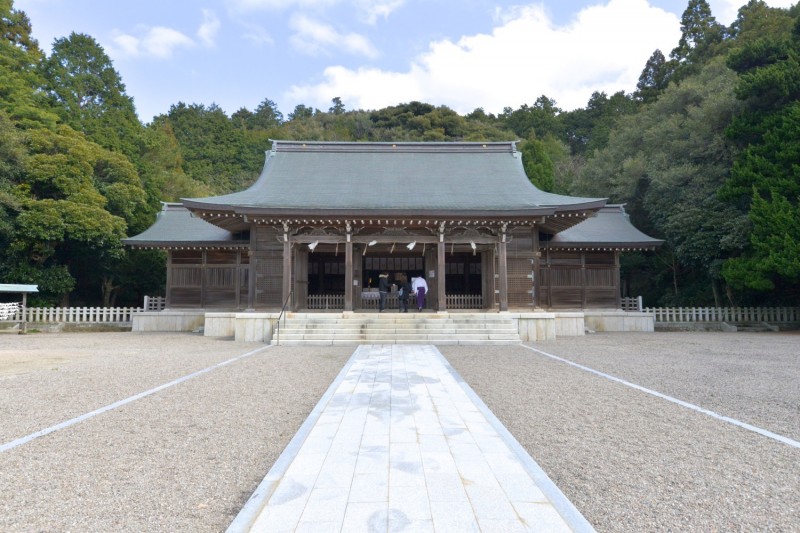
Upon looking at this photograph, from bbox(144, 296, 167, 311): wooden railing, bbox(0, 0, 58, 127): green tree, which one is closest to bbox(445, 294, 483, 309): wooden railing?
bbox(144, 296, 167, 311): wooden railing

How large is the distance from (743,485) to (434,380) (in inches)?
160

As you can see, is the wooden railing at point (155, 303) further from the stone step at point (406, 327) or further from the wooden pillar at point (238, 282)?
the stone step at point (406, 327)

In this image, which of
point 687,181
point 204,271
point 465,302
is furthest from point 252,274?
point 687,181

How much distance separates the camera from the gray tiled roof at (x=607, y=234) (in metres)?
17.1

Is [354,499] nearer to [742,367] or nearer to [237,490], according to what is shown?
[237,490]

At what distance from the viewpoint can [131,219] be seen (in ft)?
70.9

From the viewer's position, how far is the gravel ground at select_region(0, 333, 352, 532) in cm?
282

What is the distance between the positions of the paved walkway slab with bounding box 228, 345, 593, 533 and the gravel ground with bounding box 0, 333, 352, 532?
0.35 m

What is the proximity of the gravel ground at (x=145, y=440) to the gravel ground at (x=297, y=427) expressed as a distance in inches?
0.7

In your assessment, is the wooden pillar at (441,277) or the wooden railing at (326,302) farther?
the wooden railing at (326,302)

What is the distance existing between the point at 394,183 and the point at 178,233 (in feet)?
31.3

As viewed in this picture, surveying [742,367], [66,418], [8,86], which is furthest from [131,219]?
[742,367]

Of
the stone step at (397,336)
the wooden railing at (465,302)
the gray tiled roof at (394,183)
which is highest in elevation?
the gray tiled roof at (394,183)

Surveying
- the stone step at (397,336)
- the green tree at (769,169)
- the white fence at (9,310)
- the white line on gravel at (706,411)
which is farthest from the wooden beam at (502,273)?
the white fence at (9,310)
